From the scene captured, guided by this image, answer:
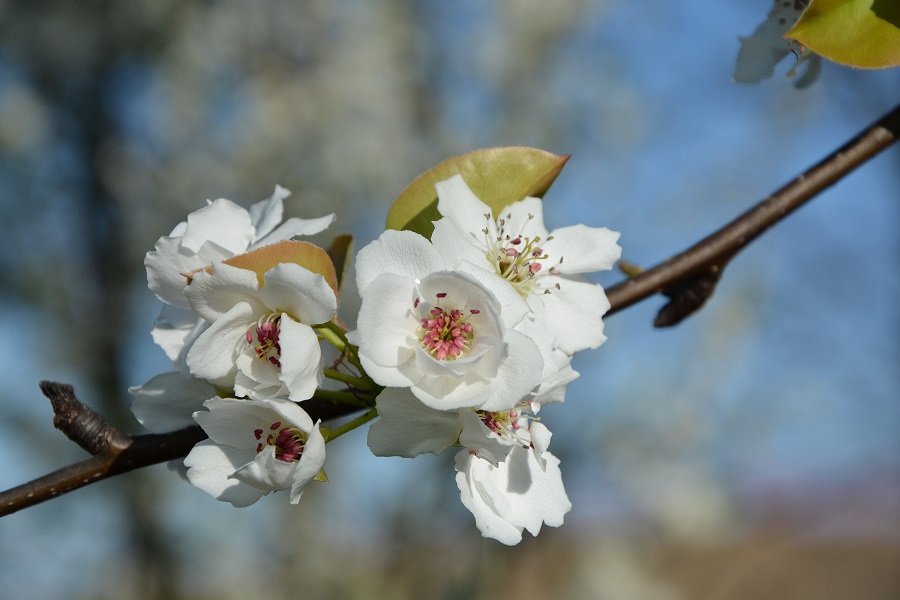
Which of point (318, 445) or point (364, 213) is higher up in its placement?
point (318, 445)

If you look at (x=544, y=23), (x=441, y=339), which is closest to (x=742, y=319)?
(x=544, y=23)

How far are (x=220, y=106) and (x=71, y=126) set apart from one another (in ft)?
3.24

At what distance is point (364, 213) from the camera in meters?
5.48

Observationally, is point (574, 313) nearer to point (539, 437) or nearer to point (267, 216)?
point (539, 437)

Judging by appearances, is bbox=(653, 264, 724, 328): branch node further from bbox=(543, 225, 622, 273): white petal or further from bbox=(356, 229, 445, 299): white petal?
bbox=(356, 229, 445, 299): white petal

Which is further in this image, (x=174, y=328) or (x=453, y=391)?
(x=174, y=328)

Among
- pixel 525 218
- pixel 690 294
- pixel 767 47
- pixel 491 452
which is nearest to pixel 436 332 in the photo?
pixel 491 452

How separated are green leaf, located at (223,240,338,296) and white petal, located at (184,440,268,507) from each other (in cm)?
16

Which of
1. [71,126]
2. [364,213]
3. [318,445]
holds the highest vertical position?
[318,445]

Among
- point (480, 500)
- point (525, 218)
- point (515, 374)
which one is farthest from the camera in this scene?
point (525, 218)

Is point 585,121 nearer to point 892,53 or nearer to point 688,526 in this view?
point 688,526

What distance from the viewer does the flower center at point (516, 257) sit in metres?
0.80

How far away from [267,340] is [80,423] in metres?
0.26

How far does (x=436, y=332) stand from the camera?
2.18 feet
